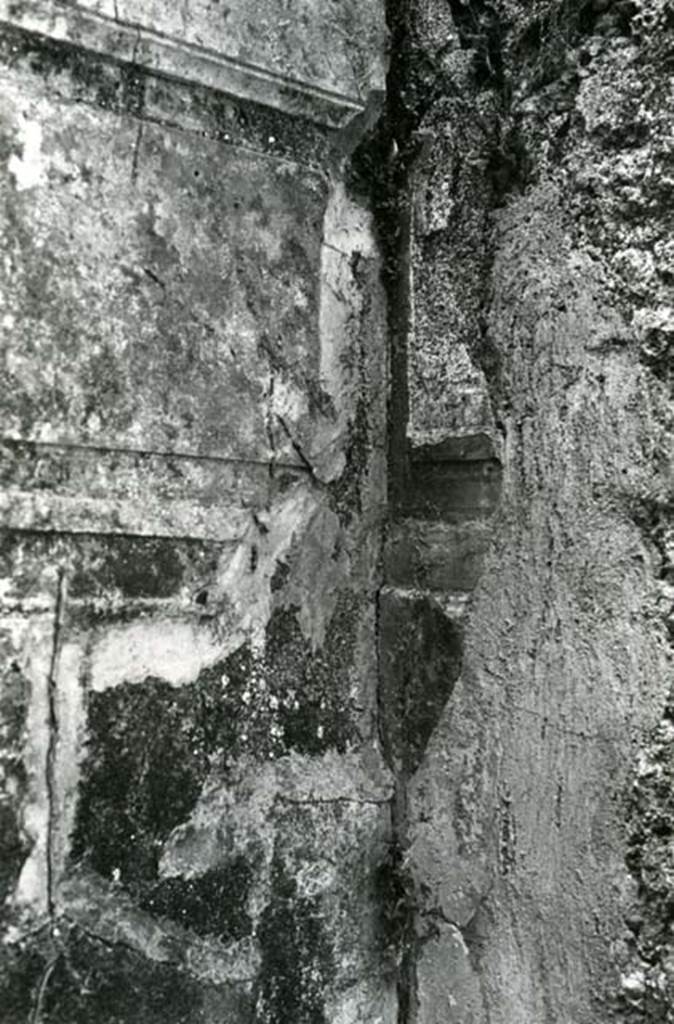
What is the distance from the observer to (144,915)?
1660mm

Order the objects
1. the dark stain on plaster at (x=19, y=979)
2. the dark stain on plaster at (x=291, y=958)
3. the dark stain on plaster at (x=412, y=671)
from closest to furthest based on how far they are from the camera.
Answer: the dark stain on plaster at (x=19, y=979)
the dark stain on plaster at (x=291, y=958)
the dark stain on plaster at (x=412, y=671)

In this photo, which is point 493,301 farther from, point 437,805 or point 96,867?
point 96,867

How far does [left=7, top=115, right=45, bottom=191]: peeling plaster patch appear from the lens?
1.56 meters

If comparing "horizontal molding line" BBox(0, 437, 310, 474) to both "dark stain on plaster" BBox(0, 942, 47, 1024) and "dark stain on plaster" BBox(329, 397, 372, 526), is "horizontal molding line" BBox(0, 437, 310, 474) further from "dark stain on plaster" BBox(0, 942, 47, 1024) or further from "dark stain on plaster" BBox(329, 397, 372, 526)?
"dark stain on plaster" BBox(0, 942, 47, 1024)

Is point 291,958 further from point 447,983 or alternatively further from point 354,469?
point 354,469

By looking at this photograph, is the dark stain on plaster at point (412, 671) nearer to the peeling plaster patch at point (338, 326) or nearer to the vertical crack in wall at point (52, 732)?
the peeling plaster patch at point (338, 326)

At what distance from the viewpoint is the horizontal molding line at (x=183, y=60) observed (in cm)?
159

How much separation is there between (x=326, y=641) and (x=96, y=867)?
1.67ft

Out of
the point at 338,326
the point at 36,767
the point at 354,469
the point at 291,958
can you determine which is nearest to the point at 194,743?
the point at 36,767

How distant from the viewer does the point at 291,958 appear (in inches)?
71.3

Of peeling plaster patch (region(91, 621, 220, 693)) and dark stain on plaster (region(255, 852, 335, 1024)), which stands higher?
peeling plaster patch (region(91, 621, 220, 693))

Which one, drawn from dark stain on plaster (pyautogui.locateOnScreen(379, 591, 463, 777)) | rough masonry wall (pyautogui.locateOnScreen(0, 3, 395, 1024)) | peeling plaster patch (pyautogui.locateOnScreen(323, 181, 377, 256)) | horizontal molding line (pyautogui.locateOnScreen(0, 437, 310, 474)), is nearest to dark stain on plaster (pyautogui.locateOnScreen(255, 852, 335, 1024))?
rough masonry wall (pyautogui.locateOnScreen(0, 3, 395, 1024))

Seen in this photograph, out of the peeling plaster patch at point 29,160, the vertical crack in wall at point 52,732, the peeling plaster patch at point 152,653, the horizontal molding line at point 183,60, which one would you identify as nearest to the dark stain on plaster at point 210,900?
the vertical crack in wall at point 52,732

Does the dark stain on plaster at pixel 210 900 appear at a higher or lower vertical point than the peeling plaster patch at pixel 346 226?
lower
